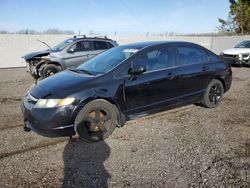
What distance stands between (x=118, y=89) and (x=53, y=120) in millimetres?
1226

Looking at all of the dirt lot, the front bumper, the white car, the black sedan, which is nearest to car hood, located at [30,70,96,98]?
the black sedan

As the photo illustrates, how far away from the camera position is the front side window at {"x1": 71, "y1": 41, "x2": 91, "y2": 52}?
1066 cm

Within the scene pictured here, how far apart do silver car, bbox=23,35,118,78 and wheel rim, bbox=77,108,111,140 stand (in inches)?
230

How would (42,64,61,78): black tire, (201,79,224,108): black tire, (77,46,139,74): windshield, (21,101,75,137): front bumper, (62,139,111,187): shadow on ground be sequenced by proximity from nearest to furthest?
1. (62,139,111,187): shadow on ground
2. (21,101,75,137): front bumper
3. (77,46,139,74): windshield
4. (201,79,224,108): black tire
5. (42,64,61,78): black tire

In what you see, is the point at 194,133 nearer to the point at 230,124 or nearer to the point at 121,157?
the point at 230,124

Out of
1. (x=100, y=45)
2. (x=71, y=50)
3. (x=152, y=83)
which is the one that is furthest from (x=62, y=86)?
(x=100, y=45)

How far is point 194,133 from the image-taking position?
→ 4859mm

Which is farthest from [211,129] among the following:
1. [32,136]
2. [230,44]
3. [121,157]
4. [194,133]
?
[230,44]

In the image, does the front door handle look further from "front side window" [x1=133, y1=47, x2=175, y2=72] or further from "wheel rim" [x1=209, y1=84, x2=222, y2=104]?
"front side window" [x1=133, y1=47, x2=175, y2=72]

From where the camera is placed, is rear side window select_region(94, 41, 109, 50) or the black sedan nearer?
the black sedan

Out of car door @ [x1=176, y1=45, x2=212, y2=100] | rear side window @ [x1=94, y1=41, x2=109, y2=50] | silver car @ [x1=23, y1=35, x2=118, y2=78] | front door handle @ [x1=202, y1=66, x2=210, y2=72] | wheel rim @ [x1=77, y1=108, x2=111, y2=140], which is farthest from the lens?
rear side window @ [x1=94, y1=41, x2=109, y2=50]

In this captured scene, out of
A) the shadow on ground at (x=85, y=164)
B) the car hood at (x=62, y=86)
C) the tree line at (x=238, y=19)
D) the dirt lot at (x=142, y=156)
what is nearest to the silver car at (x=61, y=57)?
the dirt lot at (x=142, y=156)

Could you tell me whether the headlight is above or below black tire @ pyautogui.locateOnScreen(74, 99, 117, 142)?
above

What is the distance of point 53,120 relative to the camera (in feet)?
13.7
